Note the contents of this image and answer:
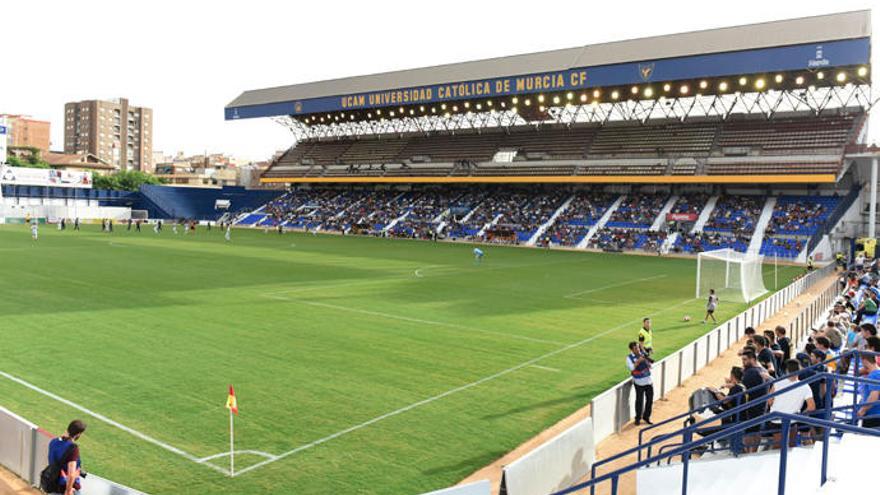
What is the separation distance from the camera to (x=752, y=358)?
1023 cm

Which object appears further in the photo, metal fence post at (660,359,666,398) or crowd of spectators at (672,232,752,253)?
crowd of spectators at (672,232,752,253)

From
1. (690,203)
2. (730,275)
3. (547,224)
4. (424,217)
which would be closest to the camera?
(730,275)

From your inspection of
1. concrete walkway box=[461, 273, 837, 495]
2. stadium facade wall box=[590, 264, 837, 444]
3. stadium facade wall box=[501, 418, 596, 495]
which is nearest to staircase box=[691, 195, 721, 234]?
stadium facade wall box=[590, 264, 837, 444]

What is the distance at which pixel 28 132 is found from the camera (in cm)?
14838

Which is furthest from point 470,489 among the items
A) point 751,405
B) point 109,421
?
point 109,421

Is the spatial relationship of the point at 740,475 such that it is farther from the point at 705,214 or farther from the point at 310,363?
the point at 705,214

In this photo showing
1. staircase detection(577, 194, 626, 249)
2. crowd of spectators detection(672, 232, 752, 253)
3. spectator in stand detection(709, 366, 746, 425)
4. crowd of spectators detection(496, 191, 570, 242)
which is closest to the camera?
spectator in stand detection(709, 366, 746, 425)

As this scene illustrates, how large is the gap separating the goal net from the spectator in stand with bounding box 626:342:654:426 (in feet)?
59.9

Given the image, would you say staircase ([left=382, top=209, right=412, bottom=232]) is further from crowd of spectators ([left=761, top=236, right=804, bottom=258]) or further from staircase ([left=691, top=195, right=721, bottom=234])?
crowd of spectators ([left=761, top=236, right=804, bottom=258])

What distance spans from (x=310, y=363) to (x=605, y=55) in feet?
173

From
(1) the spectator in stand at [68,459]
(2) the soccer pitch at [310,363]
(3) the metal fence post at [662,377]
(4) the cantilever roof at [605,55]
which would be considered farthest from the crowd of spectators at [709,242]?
(1) the spectator in stand at [68,459]

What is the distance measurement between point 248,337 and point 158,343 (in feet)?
8.02

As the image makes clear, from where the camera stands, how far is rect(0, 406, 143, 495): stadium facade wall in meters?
9.17

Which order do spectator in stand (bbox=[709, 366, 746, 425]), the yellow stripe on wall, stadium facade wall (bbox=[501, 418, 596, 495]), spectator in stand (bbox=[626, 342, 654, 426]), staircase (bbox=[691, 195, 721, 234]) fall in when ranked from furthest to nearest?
1. staircase (bbox=[691, 195, 721, 234])
2. the yellow stripe on wall
3. spectator in stand (bbox=[626, 342, 654, 426])
4. spectator in stand (bbox=[709, 366, 746, 425])
5. stadium facade wall (bbox=[501, 418, 596, 495])
